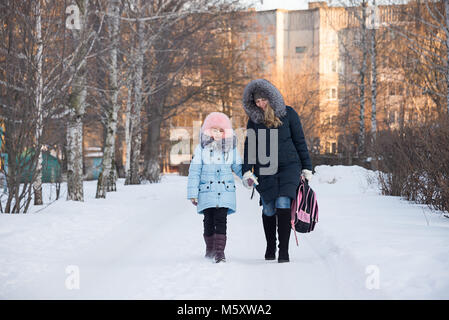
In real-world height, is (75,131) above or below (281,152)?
above

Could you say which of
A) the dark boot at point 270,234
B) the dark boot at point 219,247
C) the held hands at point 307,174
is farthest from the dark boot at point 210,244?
the held hands at point 307,174

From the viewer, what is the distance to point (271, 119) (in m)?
6.18

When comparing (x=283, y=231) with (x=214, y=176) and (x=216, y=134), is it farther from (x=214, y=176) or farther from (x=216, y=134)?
(x=216, y=134)

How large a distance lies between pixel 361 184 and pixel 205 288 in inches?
487

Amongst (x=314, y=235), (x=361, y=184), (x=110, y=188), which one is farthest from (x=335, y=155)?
(x=314, y=235)

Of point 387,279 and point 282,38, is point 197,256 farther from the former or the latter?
point 282,38

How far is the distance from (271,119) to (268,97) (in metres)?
0.28

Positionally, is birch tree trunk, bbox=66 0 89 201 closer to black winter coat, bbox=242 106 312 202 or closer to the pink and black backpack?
black winter coat, bbox=242 106 312 202

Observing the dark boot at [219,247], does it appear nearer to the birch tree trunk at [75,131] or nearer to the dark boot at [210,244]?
the dark boot at [210,244]

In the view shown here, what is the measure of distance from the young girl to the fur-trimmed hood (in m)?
0.43

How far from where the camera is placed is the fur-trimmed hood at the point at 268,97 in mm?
6238

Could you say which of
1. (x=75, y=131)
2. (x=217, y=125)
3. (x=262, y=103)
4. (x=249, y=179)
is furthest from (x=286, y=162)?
(x=75, y=131)

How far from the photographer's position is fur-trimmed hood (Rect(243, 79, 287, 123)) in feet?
20.5
